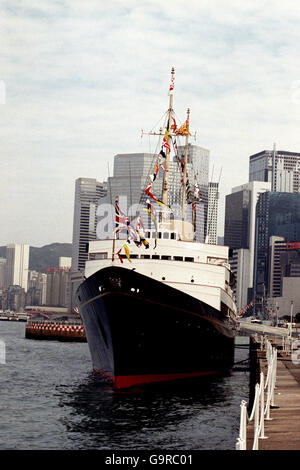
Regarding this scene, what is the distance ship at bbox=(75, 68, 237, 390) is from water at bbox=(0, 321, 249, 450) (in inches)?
51.7

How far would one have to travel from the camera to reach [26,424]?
28.8 meters

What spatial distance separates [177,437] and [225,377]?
2521cm

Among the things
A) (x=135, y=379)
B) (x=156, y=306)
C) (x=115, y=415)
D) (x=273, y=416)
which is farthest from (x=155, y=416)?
(x=273, y=416)

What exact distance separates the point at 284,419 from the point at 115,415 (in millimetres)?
12399

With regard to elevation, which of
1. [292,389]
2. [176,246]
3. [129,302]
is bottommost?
[292,389]

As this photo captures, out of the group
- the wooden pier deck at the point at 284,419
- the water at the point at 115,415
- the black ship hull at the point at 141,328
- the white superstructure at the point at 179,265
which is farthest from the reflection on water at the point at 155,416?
the white superstructure at the point at 179,265

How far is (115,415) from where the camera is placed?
99.6 feet

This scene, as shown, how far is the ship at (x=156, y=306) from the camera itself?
121ft

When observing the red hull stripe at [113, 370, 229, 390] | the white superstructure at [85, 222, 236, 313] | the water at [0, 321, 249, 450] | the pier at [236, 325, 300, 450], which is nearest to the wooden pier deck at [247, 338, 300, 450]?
the pier at [236, 325, 300, 450]

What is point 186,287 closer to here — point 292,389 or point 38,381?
point 38,381

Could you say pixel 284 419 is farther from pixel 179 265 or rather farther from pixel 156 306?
pixel 179 265

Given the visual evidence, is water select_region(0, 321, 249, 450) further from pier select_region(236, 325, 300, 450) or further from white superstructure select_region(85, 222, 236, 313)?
white superstructure select_region(85, 222, 236, 313)

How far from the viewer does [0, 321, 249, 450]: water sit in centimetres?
2536
